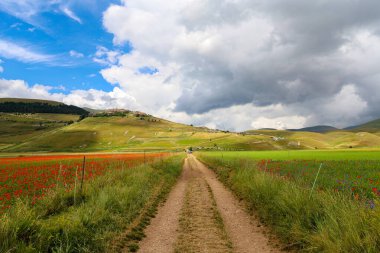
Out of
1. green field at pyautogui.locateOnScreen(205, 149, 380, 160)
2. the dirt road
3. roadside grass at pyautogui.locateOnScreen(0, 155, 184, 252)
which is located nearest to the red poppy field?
roadside grass at pyautogui.locateOnScreen(0, 155, 184, 252)

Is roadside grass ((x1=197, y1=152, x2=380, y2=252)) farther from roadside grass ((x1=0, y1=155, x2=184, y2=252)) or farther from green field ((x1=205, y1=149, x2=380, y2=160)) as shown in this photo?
green field ((x1=205, y1=149, x2=380, y2=160))

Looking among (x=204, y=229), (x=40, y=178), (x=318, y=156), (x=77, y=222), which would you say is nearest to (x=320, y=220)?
(x=204, y=229)

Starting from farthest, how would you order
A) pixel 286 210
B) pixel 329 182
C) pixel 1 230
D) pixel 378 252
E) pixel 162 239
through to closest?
pixel 329 182 < pixel 286 210 < pixel 162 239 < pixel 1 230 < pixel 378 252

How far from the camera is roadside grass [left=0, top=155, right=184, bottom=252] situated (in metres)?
6.77

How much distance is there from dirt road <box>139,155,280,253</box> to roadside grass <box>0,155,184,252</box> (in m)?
0.69

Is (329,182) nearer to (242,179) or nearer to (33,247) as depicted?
(242,179)

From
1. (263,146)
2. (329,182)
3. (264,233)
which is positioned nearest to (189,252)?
(264,233)

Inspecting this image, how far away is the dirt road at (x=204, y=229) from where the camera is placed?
8.09 meters

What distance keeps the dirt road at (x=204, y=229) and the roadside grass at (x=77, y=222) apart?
687 millimetres

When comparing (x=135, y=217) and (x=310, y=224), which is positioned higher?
(x=310, y=224)

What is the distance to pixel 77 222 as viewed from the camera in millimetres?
8383

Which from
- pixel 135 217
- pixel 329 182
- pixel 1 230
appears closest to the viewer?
pixel 1 230

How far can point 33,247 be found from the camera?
658 centimetres

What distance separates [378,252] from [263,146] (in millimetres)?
156783
